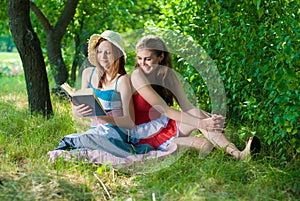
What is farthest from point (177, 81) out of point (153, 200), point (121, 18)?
point (121, 18)

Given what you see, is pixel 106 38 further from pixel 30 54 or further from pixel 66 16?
pixel 66 16

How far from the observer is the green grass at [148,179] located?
297cm

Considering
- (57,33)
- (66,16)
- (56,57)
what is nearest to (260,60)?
(66,16)

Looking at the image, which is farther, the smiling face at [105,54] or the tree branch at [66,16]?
the tree branch at [66,16]

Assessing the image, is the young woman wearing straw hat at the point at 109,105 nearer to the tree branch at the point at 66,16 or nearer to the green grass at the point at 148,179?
the green grass at the point at 148,179

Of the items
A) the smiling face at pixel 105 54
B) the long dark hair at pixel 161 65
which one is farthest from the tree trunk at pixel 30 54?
the long dark hair at pixel 161 65

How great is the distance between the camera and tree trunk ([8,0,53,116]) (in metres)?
4.92

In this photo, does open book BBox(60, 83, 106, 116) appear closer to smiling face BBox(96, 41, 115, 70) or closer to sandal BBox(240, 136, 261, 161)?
smiling face BBox(96, 41, 115, 70)

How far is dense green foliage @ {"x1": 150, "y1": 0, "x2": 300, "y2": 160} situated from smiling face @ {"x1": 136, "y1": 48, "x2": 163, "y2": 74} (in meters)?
0.62

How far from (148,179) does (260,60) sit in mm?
1304

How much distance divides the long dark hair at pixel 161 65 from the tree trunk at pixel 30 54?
1.52 m

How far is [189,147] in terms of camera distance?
12.5 feet

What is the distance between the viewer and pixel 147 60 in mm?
3889

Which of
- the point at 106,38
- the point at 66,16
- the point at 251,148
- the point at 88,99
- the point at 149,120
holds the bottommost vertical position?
the point at 251,148
